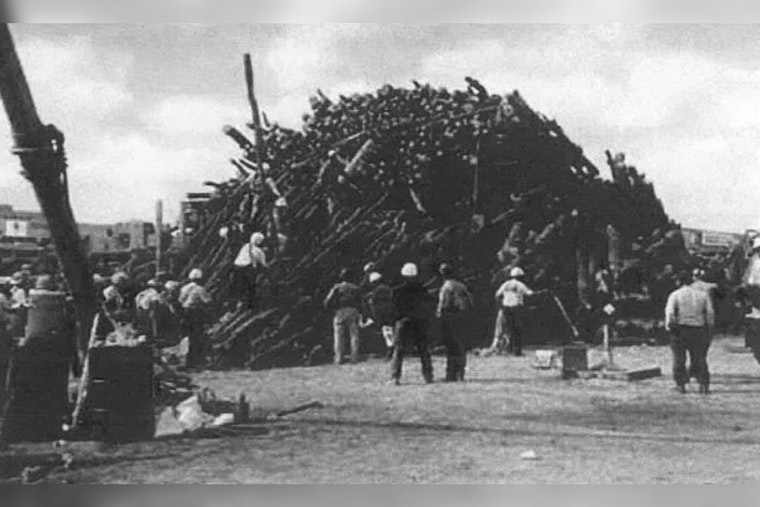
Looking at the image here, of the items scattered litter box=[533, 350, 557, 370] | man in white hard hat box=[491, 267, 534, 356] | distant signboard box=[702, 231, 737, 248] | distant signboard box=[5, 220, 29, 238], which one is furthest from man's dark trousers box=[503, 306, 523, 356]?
distant signboard box=[5, 220, 29, 238]

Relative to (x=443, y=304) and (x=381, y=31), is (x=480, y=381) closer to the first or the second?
(x=443, y=304)

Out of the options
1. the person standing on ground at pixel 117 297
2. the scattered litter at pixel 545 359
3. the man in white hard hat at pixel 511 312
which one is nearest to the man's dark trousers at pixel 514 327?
the man in white hard hat at pixel 511 312

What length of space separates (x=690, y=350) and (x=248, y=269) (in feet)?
7.28

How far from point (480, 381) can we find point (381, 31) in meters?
1.74

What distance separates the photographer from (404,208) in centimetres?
539

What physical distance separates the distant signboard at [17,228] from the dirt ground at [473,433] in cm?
99

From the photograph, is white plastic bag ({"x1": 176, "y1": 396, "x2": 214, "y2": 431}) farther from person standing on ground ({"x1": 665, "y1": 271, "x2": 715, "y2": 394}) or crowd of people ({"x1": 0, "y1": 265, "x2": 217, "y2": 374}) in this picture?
person standing on ground ({"x1": 665, "y1": 271, "x2": 715, "y2": 394})

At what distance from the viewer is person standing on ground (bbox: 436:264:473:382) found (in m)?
5.30

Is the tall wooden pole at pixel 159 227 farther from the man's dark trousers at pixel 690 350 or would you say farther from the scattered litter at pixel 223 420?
the man's dark trousers at pixel 690 350

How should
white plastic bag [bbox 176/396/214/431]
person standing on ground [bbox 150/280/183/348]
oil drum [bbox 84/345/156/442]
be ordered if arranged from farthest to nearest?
person standing on ground [bbox 150/280/183/348]
white plastic bag [bbox 176/396/214/431]
oil drum [bbox 84/345/156/442]

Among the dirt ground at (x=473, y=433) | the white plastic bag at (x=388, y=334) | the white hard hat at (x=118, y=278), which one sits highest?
the white hard hat at (x=118, y=278)

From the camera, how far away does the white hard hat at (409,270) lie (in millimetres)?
5277

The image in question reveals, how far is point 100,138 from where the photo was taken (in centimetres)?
522

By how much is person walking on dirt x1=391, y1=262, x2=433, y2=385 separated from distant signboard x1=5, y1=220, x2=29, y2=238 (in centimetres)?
176
